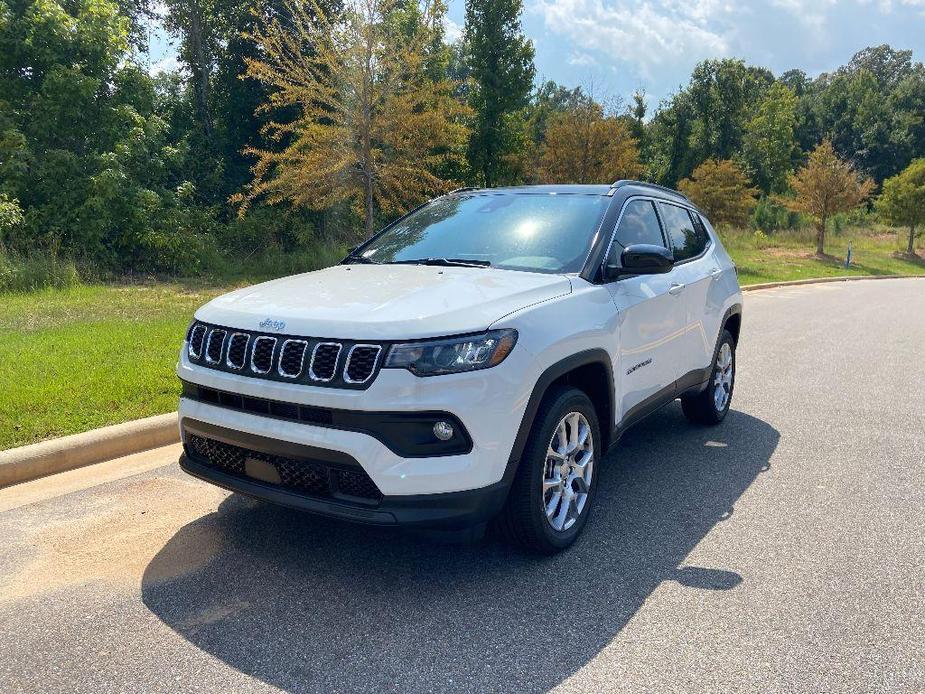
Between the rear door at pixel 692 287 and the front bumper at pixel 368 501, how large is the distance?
8.00ft

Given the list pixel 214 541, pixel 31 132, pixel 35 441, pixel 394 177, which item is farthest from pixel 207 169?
pixel 214 541

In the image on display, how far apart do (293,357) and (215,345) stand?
0.56m

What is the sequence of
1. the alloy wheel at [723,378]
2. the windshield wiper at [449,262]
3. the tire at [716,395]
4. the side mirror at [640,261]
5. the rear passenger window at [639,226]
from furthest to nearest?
1. the alloy wheel at [723,378]
2. the tire at [716,395]
3. the rear passenger window at [639,226]
4. the windshield wiper at [449,262]
5. the side mirror at [640,261]

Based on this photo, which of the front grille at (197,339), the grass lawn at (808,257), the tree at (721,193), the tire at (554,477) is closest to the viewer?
the tire at (554,477)

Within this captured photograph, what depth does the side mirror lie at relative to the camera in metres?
4.07

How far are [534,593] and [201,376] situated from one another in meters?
1.83

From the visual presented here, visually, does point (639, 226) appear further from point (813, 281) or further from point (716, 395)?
point (813, 281)

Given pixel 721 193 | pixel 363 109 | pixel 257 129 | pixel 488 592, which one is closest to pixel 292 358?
pixel 488 592

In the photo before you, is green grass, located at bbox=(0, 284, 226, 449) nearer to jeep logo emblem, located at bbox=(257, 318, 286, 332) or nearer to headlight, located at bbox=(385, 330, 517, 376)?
jeep logo emblem, located at bbox=(257, 318, 286, 332)

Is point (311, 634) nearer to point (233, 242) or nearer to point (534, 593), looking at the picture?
point (534, 593)

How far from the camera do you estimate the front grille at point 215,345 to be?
353 cm

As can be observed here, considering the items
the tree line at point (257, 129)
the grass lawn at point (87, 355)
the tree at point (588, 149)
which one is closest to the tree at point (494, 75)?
the tree line at point (257, 129)

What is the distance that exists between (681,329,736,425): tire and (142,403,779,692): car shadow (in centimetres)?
148

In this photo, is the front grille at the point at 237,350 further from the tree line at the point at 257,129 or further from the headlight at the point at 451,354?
the tree line at the point at 257,129
